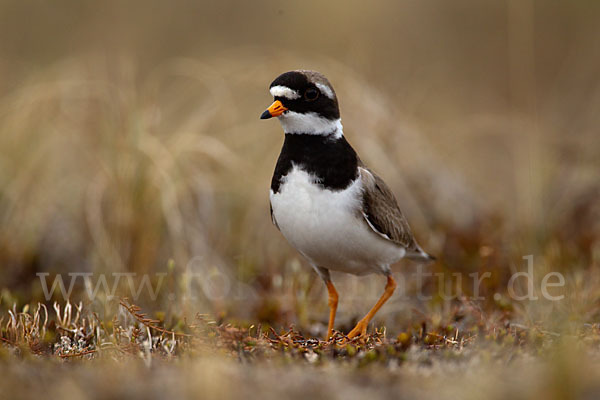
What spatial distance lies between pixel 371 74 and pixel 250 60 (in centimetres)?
193

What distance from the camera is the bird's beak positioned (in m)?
4.35

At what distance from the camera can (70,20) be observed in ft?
45.9

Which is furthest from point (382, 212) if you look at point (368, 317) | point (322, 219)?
point (368, 317)

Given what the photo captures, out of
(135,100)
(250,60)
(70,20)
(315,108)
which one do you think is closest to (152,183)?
(135,100)

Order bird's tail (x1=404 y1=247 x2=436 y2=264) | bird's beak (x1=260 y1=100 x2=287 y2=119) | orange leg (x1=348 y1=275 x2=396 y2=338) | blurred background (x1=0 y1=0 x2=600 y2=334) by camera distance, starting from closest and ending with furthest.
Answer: bird's beak (x1=260 y1=100 x2=287 y2=119)
orange leg (x1=348 y1=275 x2=396 y2=338)
bird's tail (x1=404 y1=247 x2=436 y2=264)
blurred background (x1=0 y1=0 x2=600 y2=334)

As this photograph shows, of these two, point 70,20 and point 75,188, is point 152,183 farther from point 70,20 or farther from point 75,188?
point 70,20

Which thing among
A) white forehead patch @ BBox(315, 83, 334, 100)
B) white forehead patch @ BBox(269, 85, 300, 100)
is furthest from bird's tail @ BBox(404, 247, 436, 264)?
white forehead patch @ BBox(269, 85, 300, 100)

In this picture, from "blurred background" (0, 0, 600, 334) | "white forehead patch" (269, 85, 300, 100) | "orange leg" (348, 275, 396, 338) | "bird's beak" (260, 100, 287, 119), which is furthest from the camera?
"blurred background" (0, 0, 600, 334)

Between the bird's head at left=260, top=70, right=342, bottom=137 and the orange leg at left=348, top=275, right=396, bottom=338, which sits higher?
the bird's head at left=260, top=70, right=342, bottom=137

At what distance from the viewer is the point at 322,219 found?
439cm

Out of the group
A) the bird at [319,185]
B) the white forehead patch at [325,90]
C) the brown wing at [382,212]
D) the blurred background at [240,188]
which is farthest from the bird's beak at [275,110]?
the blurred background at [240,188]

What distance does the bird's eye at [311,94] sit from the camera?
4496mm

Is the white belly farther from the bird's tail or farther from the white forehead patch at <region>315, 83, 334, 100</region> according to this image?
the bird's tail

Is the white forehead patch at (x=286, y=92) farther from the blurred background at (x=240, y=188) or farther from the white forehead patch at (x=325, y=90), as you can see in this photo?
the blurred background at (x=240, y=188)
